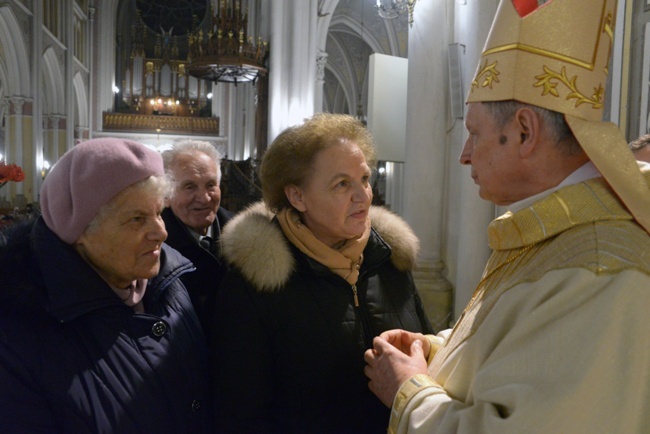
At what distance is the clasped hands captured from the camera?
1.27m

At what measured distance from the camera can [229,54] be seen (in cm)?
1180

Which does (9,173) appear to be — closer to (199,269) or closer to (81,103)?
(199,269)

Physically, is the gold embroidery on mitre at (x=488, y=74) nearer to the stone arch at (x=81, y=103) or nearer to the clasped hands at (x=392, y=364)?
the clasped hands at (x=392, y=364)

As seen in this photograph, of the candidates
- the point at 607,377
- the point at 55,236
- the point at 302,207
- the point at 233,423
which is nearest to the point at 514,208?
the point at 607,377

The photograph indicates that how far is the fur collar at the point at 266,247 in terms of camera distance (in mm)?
1594

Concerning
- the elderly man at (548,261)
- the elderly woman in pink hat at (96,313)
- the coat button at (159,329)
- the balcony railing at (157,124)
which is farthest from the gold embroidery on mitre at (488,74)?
the balcony railing at (157,124)

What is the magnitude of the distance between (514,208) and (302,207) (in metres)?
0.73

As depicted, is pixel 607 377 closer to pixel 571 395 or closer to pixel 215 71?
pixel 571 395

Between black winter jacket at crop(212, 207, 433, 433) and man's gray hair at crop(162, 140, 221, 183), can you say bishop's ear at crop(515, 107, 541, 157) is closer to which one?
black winter jacket at crop(212, 207, 433, 433)

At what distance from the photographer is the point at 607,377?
91 cm

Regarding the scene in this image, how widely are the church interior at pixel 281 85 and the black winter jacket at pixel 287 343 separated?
230cm

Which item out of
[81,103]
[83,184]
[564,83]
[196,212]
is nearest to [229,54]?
[196,212]

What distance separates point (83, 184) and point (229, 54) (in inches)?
433

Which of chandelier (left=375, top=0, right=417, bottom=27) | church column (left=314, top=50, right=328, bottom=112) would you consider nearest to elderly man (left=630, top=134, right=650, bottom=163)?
chandelier (left=375, top=0, right=417, bottom=27)
